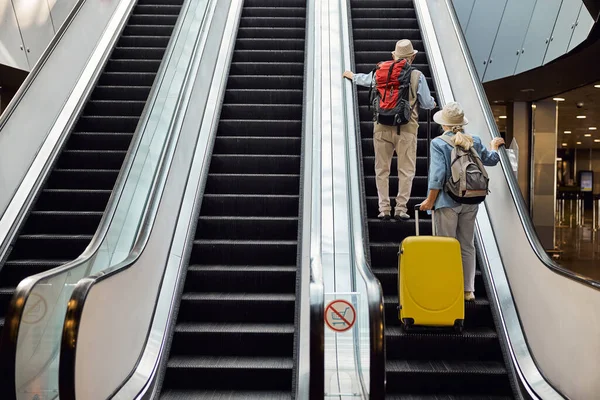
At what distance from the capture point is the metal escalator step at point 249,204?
21.4 ft

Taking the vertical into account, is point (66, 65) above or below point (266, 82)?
below

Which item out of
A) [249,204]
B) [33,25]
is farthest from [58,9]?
[249,204]

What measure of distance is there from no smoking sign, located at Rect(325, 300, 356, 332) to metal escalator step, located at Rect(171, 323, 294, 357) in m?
1.00

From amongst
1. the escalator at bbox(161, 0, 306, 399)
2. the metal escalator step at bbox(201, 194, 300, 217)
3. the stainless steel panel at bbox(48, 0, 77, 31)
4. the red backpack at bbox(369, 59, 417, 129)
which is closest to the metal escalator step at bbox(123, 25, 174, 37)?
the escalator at bbox(161, 0, 306, 399)

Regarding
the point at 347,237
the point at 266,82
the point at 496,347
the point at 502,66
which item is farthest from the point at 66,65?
the point at 502,66

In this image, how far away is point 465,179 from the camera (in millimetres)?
5020

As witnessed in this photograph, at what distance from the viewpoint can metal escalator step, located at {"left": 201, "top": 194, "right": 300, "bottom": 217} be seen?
6.52 meters

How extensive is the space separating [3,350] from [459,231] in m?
3.39

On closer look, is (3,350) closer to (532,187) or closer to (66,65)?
(66,65)

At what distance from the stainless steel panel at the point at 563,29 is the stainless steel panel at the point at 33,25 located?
7.53 metres

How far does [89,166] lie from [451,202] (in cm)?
408

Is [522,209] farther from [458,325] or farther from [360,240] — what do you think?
[360,240]

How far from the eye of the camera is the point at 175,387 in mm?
4801

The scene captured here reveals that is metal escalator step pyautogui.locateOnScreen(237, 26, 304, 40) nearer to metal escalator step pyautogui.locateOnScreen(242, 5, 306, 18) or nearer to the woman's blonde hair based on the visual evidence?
metal escalator step pyautogui.locateOnScreen(242, 5, 306, 18)
